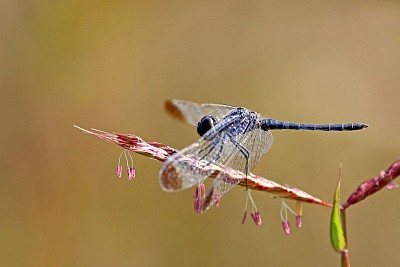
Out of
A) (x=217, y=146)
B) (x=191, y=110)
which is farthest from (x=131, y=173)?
(x=191, y=110)

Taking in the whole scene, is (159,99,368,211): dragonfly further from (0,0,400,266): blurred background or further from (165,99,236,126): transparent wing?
(0,0,400,266): blurred background

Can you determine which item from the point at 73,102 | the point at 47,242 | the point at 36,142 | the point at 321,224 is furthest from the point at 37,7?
the point at 321,224

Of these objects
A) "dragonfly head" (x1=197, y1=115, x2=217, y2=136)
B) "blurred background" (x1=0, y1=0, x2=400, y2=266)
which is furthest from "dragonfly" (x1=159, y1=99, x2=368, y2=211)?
"blurred background" (x1=0, y1=0, x2=400, y2=266)

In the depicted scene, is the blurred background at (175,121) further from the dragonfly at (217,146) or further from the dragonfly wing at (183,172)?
the dragonfly wing at (183,172)

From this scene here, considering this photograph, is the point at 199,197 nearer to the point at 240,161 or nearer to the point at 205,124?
the point at 240,161

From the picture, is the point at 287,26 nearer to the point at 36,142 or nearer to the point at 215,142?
the point at 36,142
